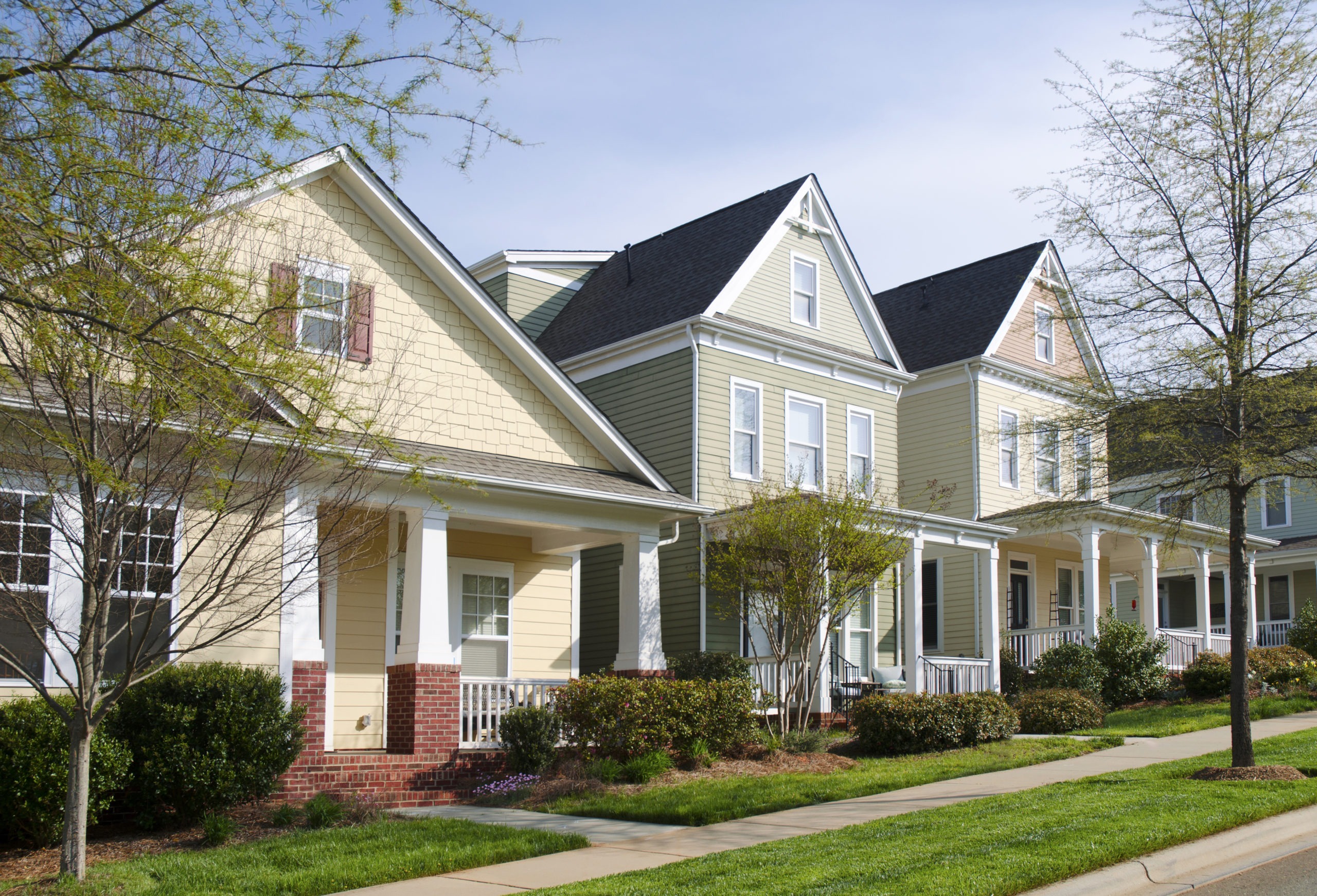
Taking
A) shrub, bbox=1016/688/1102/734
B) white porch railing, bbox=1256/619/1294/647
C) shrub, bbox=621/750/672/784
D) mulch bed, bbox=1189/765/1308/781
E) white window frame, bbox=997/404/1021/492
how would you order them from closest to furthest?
mulch bed, bbox=1189/765/1308/781
shrub, bbox=621/750/672/784
shrub, bbox=1016/688/1102/734
white window frame, bbox=997/404/1021/492
white porch railing, bbox=1256/619/1294/647

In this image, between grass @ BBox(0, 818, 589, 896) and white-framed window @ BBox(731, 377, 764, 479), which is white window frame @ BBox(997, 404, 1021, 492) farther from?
grass @ BBox(0, 818, 589, 896)

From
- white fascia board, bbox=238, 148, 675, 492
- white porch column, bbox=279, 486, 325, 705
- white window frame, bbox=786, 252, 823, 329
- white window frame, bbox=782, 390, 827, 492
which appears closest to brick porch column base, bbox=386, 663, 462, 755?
white porch column, bbox=279, 486, 325, 705

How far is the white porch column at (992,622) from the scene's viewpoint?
2133 centimetres

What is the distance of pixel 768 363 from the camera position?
72.8 ft

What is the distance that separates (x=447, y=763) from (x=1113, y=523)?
14818 millimetres

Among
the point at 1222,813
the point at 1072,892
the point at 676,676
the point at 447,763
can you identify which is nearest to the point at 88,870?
the point at 447,763

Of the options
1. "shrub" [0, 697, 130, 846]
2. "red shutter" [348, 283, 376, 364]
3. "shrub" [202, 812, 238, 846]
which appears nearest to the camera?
"shrub" [0, 697, 130, 846]

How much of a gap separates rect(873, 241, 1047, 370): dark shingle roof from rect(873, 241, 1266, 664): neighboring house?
1.4 inches

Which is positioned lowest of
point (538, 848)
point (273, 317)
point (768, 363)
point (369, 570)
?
point (538, 848)

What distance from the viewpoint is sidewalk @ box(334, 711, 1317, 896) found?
8.84 metres

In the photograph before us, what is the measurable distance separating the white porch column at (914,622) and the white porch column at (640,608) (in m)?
4.76

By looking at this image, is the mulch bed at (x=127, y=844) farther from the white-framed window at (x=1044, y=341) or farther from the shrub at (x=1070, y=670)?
the white-framed window at (x=1044, y=341)

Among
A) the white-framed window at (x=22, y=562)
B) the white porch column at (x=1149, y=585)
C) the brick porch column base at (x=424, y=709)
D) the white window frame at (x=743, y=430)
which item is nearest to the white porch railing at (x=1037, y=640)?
the white porch column at (x=1149, y=585)

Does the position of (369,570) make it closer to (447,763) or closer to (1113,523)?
(447,763)
